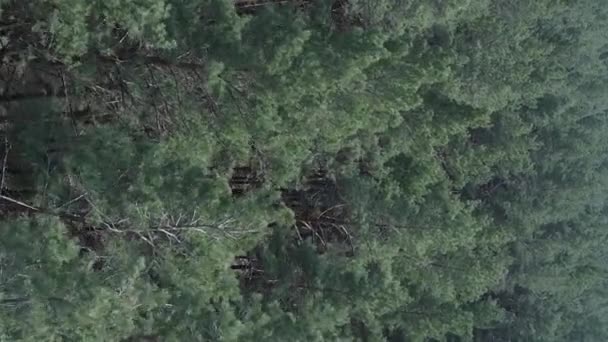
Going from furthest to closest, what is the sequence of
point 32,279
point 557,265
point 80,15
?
point 557,265, point 80,15, point 32,279

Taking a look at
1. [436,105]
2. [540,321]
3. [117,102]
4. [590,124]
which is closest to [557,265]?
[540,321]

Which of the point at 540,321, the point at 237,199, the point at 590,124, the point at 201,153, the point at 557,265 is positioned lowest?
the point at 540,321

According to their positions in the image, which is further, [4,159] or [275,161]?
[275,161]

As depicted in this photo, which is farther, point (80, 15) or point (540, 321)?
point (540, 321)

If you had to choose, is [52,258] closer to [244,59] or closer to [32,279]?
[32,279]

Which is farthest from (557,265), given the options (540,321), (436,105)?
(436,105)

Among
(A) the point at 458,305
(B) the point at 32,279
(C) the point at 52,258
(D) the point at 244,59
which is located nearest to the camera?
(B) the point at 32,279

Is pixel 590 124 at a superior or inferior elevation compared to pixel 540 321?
superior

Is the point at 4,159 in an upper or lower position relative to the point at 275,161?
upper
